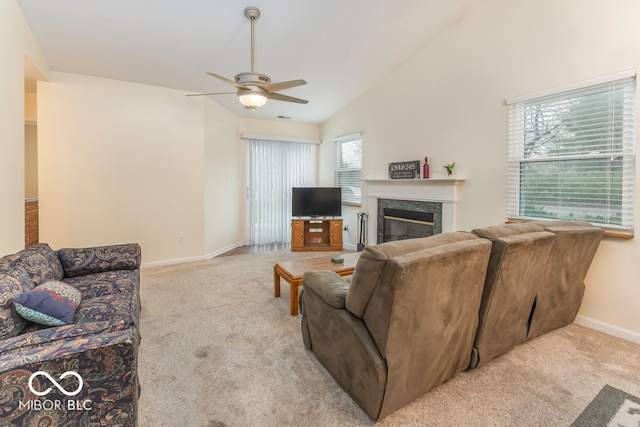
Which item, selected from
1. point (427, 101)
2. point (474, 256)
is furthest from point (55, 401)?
point (427, 101)

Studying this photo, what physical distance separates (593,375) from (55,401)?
9.79 feet

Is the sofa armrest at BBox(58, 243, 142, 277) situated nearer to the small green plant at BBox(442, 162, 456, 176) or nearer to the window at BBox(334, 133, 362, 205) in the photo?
the small green plant at BBox(442, 162, 456, 176)

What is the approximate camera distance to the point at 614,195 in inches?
98.6

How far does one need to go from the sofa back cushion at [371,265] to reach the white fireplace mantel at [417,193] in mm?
2295

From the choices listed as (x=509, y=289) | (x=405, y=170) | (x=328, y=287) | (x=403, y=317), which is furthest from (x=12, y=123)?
(x=405, y=170)

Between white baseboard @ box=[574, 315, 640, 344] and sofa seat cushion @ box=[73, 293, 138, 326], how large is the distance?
3.65 meters

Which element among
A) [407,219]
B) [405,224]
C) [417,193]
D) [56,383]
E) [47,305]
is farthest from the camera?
[405,224]

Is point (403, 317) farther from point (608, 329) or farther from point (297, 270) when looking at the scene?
point (608, 329)

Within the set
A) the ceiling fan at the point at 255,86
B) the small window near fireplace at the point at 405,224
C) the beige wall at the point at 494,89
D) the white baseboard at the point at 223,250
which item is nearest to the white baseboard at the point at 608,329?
the beige wall at the point at 494,89

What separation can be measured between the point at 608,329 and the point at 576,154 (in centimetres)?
156

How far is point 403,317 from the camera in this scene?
1.43 metres

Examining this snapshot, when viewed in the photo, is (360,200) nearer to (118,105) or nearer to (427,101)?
(427,101)

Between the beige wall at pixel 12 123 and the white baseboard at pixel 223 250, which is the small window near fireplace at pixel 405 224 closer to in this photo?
the white baseboard at pixel 223 250

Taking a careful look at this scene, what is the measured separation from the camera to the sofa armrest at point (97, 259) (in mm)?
2529
